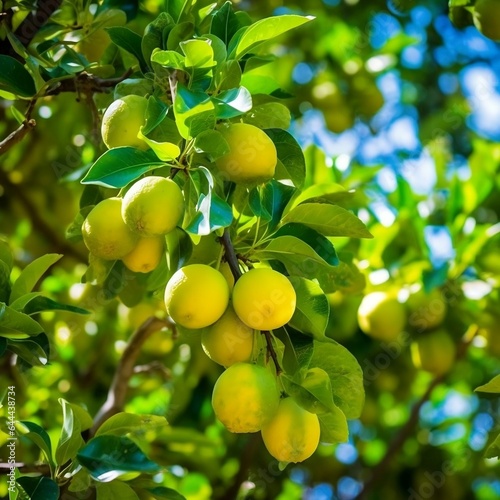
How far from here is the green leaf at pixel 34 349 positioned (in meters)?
1.11

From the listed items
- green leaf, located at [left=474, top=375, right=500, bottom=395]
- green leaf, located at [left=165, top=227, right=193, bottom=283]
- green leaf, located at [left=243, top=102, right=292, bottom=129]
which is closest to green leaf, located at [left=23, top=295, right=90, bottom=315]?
green leaf, located at [left=165, top=227, right=193, bottom=283]

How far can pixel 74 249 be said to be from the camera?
2297 mm

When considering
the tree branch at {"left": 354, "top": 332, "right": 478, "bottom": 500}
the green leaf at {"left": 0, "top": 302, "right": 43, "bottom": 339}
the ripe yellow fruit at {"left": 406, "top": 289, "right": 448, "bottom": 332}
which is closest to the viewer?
the green leaf at {"left": 0, "top": 302, "right": 43, "bottom": 339}

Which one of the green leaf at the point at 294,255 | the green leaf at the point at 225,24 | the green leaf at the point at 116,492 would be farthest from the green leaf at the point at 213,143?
the green leaf at the point at 116,492

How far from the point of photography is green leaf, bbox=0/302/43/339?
1051 millimetres

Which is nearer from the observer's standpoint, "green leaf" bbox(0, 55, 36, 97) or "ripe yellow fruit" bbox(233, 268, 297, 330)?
"ripe yellow fruit" bbox(233, 268, 297, 330)

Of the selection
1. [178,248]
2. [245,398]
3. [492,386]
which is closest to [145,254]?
[178,248]

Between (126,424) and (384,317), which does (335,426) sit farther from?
(384,317)

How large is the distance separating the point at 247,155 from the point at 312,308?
209mm

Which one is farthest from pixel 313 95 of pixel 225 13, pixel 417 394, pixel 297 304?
pixel 297 304

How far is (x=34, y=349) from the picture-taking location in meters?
1.12

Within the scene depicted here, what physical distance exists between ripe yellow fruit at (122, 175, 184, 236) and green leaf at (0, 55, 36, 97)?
1.17 ft

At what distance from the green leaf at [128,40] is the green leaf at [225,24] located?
123 mm

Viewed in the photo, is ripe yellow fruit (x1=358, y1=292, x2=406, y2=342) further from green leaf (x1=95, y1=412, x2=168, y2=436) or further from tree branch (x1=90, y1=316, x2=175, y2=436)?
green leaf (x1=95, y1=412, x2=168, y2=436)
